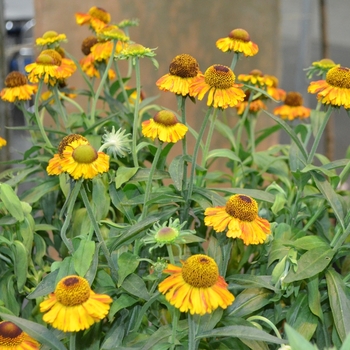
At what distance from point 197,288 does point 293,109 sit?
56 cm

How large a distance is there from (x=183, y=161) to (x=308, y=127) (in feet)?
0.96

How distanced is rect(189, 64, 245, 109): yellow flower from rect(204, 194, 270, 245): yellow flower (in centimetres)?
10

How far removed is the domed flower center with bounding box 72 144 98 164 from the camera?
0.55m

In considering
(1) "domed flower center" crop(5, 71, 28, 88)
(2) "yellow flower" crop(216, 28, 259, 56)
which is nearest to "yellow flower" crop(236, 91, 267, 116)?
(2) "yellow flower" crop(216, 28, 259, 56)

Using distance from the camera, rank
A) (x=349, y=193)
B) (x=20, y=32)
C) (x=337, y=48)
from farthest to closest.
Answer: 1. (x=337, y=48)
2. (x=20, y=32)
3. (x=349, y=193)

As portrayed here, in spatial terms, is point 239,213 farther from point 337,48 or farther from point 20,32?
Result: point 337,48

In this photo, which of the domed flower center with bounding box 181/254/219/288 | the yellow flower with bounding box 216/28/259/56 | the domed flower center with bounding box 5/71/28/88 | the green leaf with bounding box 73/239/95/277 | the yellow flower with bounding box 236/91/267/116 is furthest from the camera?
the yellow flower with bounding box 236/91/267/116

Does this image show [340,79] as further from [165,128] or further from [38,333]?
[38,333]


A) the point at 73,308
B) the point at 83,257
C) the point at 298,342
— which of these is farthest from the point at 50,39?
the point at 298,342

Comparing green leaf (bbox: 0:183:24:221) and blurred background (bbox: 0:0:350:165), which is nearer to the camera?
green leaf (bbox: 0:183:24:221)

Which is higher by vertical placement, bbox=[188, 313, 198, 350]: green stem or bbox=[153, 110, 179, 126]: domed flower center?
bbox=[153, 110, 179, 126]: domed flower center

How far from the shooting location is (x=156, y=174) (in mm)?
736

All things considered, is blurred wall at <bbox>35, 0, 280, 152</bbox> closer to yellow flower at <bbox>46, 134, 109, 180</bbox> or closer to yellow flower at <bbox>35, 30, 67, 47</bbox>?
yellow flower at <bbox>35, 30, 67, 47</bbox>

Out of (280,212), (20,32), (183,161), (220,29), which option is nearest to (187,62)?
(183,161)
